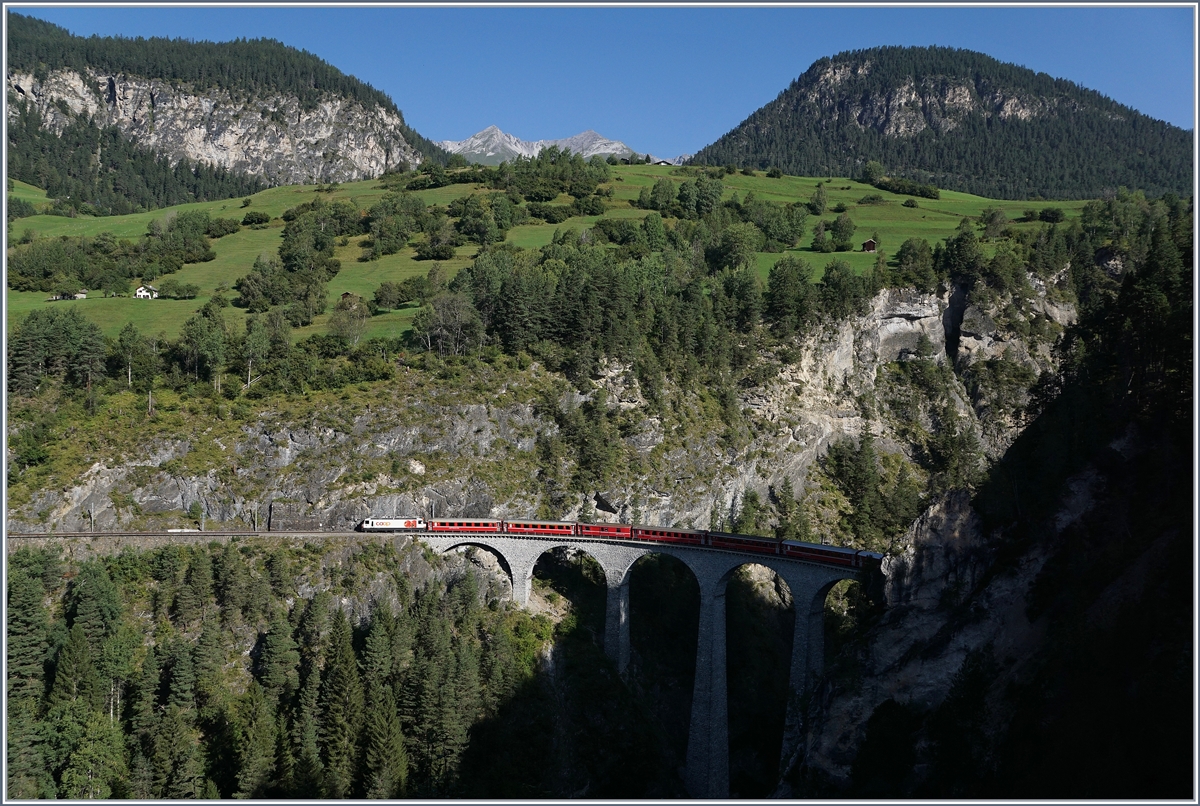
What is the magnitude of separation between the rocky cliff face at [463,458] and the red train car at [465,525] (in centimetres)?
486

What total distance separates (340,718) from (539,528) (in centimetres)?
2492

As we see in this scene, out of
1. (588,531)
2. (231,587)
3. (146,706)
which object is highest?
(588,531)

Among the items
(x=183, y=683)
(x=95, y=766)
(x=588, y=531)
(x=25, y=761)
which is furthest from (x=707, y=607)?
(x=25, y=761)

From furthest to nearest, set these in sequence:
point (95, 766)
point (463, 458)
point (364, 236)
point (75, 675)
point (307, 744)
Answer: point (364, 236) < point (463, 458) < point (75, 675) < point (307, 744) < point (95, 766)

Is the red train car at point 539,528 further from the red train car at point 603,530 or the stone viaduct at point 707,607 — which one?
the red train car at point 603,530

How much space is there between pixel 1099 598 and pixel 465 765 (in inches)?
1726

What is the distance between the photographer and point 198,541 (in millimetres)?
75625

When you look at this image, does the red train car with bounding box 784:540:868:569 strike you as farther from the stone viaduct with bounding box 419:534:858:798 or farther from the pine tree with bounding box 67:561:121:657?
the pine tree with bounding box 67:561:121:657

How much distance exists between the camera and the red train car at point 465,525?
81375mm

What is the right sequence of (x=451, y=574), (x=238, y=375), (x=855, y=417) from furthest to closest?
(x=855, y=417) → (x=238, y=375) → (x=451, y=574)

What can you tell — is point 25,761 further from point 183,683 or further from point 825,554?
point 825,554

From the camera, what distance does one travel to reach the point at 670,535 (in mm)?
76375

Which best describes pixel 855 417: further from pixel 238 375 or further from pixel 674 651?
pixel 238 375

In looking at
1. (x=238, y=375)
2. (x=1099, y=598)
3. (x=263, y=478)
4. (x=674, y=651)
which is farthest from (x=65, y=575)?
(x=1099, y=598)
